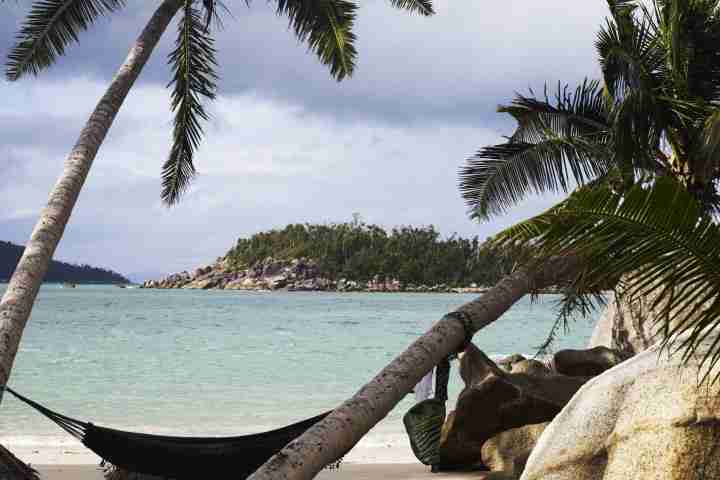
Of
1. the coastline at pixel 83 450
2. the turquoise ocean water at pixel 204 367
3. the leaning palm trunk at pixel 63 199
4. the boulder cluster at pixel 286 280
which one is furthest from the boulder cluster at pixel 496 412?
the boulder cluster at pixel 286 280

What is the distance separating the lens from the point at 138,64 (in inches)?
253

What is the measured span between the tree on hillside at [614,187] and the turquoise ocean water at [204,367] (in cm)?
148

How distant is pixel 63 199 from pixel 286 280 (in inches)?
3047

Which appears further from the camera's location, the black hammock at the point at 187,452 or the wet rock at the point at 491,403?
the wet rock at the point at 491,403

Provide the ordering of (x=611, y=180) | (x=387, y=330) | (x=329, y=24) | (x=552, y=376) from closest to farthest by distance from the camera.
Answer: (x=552, y=376), (x=611, y=180), (x=329, y=24), (x=387, y=330)

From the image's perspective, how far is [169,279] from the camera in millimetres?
103312

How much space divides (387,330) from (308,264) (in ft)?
166

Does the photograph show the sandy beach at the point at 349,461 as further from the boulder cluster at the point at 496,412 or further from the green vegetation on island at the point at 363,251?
the green vegetation on island at the point at 363,251

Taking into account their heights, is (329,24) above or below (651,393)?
above

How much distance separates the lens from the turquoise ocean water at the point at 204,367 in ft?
35.2

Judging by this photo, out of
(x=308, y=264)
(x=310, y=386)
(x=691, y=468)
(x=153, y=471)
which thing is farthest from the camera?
(x=308, y=264)

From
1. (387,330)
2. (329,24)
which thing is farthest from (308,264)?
(329,24)

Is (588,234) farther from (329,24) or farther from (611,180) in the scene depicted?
(329,24)

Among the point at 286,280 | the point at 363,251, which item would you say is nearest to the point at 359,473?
the point at 363,251
